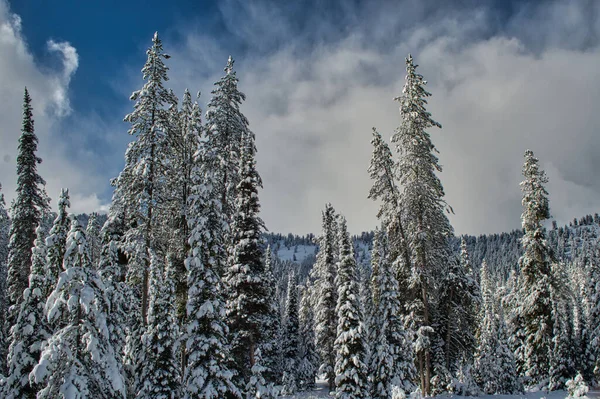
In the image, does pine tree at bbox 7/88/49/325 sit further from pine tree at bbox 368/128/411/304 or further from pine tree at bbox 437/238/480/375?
pine tree at bbox 437/238/480/375

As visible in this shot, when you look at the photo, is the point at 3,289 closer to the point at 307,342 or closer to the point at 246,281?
the point at 246,281

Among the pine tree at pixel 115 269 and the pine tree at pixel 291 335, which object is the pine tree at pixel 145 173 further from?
the pine tree at pixel 291 335

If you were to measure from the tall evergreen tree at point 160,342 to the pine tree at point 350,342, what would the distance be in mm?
11382

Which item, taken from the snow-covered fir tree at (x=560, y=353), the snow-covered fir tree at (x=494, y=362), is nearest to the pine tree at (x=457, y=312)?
the snow-covered fir tree at (x=494, y=362)

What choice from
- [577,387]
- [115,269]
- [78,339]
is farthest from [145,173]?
[577,387]

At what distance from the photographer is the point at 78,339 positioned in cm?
1312

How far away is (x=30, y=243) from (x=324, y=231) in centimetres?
2410

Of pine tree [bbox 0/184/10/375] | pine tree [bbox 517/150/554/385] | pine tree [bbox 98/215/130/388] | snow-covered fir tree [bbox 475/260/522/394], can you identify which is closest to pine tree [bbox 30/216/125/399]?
pine tree [bbox 98/215/130/388]

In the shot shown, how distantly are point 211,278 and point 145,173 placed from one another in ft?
23.2

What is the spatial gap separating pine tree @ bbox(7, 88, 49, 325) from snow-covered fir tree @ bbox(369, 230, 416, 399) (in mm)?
23728

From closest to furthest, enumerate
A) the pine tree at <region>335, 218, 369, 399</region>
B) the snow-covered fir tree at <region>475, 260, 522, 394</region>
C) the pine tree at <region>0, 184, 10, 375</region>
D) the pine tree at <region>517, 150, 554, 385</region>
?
the pine tree at <region>0, 184, 10, 375</region> → the pine tree at <region>335, 218, 369, 399</region> → the pine tree at <region>517, 150, 554, 385</region> → the snow-covered fir tree at <region>475, 260, 522, 394</region>

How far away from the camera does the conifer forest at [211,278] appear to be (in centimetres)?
1476

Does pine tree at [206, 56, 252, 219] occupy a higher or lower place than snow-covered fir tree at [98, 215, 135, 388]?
higher

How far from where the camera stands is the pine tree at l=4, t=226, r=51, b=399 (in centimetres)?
1580
